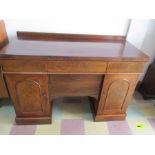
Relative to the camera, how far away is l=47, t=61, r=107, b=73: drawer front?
A: 1041 millimetres

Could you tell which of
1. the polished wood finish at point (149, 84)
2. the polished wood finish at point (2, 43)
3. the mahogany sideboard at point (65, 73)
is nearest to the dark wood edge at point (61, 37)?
the mahogany sideboard at point (65, 73)

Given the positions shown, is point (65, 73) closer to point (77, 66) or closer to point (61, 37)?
point (77, 66)

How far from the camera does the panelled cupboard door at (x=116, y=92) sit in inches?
46.4

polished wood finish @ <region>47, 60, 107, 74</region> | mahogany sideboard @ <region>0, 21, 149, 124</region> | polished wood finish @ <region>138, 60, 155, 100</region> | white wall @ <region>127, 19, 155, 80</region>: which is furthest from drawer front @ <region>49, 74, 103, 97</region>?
polished wood finish @ <region>138, 60, 155, 100</region>

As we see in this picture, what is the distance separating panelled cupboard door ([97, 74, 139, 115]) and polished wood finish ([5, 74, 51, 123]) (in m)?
0.51

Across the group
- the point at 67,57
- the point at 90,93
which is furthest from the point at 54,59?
the point at 90,93

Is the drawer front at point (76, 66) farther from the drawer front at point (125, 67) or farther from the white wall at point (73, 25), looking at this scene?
the white wall at point (73, 25)

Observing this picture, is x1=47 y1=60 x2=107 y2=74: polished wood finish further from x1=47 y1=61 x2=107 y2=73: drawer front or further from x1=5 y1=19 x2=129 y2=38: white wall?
x1=5 y1=19 x2=129 y2=38: white wall

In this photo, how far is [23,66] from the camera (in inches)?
40.7

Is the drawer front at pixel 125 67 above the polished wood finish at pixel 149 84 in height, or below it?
above

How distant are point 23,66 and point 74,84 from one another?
0.46m

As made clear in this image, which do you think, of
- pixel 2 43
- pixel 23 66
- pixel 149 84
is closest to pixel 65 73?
pixel 23 66

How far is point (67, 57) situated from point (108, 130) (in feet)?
2.77

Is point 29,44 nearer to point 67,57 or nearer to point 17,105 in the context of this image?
point 67,57
